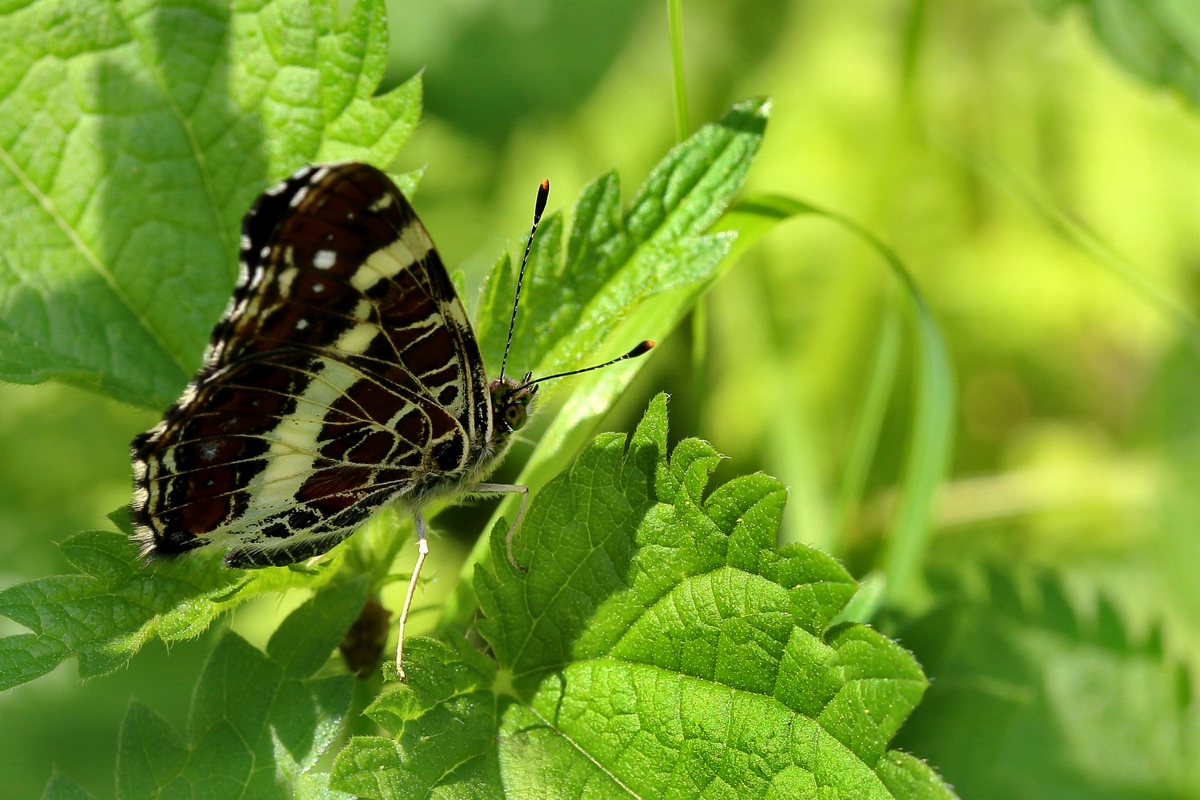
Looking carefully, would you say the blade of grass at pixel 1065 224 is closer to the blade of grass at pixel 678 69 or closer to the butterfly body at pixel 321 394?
the blade of grass at pixel 678 69

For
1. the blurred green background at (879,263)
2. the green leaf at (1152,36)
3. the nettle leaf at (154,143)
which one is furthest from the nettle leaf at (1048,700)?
the nettle leaf at (154,143)

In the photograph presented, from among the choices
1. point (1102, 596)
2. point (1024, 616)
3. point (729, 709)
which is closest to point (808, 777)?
point (729, 709)

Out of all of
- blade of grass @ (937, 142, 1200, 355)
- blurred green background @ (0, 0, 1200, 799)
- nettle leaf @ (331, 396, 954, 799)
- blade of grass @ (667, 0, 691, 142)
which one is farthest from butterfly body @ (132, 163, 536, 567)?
blade of grass @ (937, 142, 1200, 355)

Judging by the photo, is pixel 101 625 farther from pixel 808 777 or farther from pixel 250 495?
pixel 808 777

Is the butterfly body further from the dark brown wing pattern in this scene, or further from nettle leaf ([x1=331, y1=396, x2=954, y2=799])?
nettle leaf ([x1=331, y1=396, x2=954, y2=799])

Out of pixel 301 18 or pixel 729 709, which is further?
pixel 301 18

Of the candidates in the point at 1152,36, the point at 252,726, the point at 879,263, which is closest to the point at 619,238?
the point at 252,726
